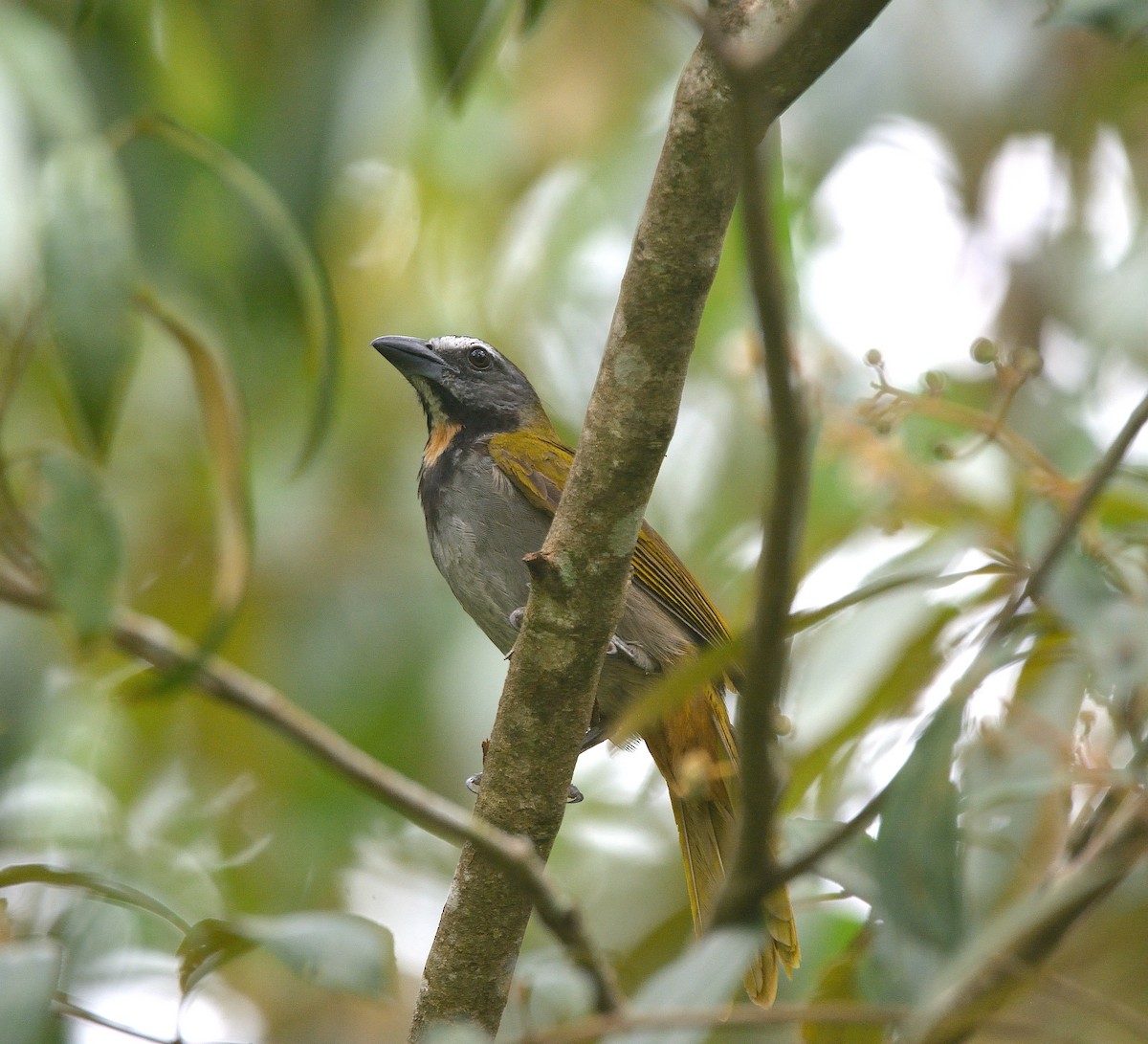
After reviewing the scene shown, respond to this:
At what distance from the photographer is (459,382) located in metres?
4.70

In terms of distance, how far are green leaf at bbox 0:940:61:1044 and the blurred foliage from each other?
11 millimetres

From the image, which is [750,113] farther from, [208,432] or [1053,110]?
[1053,110]

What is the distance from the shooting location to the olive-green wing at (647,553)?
4.01m

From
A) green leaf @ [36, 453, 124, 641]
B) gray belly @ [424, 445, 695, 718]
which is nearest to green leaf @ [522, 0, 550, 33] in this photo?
green leaf @ [36, 453, 124, 641]

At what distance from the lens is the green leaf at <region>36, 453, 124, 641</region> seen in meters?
2.20

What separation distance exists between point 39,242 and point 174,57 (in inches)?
93.6

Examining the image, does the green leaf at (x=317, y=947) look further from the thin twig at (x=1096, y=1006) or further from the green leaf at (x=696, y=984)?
the thin twig at (x=1096, y=1006)

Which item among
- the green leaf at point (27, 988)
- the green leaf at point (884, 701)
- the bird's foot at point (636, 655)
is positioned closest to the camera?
the green leaf at point (27, 988)

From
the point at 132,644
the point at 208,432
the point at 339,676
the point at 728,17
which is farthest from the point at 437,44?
the point at 339,676

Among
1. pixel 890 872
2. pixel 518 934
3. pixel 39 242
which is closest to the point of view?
pixel 890 872

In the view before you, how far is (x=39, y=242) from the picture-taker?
8.58 ft

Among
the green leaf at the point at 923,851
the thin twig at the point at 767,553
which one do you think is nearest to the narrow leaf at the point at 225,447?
the thin twig at the point at 767,553

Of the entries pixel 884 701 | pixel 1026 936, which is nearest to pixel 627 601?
pixel 884 701

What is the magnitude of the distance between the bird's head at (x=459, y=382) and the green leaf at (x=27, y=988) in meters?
2.52
